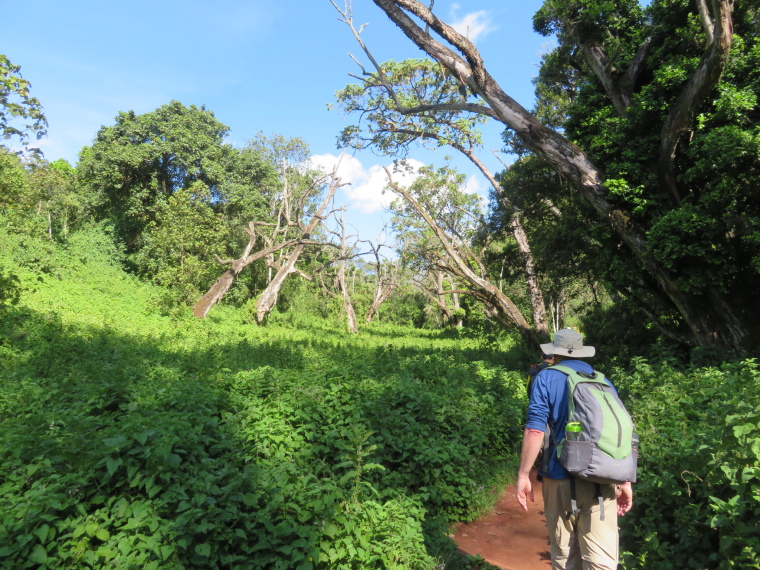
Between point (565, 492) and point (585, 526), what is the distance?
0.22 meters

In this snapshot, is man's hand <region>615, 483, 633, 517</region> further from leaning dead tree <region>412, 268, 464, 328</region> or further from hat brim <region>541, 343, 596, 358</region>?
leaning dead tree <region>412, 268, 464, 328</region>

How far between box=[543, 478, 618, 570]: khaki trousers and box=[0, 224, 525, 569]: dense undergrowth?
3.76ft

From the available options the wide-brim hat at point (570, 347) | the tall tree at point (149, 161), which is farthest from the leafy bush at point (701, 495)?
the tall tree at point (149, 161)

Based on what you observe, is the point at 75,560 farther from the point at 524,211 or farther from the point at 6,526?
the point at 524,211

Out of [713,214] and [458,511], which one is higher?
[713,214]

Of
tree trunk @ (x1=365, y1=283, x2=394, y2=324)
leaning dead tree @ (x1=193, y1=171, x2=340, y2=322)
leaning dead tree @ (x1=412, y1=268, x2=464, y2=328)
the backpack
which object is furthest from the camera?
tree trunk @ (x1=365, y1=283, x2=394, y2=324)

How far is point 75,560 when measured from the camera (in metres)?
3.06

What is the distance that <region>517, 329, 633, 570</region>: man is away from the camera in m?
3.04

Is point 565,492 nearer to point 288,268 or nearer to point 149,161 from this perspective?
point 288,268

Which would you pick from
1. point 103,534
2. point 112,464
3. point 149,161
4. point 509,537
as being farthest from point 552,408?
point 149,161

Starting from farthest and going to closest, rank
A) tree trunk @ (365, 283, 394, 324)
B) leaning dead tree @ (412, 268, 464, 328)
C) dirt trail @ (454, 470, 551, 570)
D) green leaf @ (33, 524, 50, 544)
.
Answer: tree trunk @ (365, 283, 394, 324)
leaning dead tree @ (412, 268, 464, 328)
dirt trail @ (454, 470, 551, 570)
green leaf @ (33, 524, 50, 544)

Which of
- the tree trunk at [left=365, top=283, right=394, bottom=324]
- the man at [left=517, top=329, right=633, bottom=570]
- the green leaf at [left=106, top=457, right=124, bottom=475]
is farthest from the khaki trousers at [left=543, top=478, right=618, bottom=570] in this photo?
the tree trunk at [left=365, top=283, right=394, bottom=324]

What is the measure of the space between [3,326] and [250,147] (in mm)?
23397

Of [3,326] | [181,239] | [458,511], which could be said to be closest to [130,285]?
[181,239]
